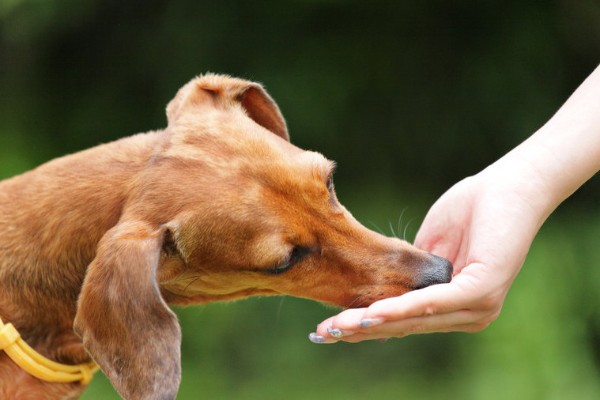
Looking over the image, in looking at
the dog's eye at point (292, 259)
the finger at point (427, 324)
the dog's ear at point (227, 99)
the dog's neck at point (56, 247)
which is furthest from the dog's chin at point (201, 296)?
the dog's ear at point (227, 99)

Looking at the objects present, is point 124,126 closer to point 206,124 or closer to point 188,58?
point 188,58

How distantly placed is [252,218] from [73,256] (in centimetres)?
67

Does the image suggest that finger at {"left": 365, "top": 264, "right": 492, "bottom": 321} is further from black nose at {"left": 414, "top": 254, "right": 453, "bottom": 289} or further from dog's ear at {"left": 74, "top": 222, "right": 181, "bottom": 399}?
dog's ear at {"left": 74, "top": 222, "right": 181, "bottom": 399}

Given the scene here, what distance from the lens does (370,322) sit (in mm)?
2633

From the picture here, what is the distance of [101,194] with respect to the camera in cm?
296

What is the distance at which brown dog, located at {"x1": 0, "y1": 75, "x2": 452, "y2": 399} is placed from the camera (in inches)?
112

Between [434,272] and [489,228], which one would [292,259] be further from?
[489,228]

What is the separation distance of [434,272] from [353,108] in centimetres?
327

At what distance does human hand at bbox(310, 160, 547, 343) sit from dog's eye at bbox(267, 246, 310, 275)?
25cm

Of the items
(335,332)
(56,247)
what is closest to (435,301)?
(335,332)

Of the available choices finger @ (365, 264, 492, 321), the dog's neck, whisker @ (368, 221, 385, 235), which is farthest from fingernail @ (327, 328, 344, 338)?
whisker @ (368, 221, 385, 235)

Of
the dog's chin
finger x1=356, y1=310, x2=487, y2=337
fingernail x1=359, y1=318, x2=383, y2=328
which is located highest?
fingernail x1=359, y1=318, x2=383, y2=328

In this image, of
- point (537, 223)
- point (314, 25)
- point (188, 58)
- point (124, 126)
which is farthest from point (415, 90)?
point (537, 223)

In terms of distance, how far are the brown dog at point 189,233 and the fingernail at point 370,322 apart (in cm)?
27
